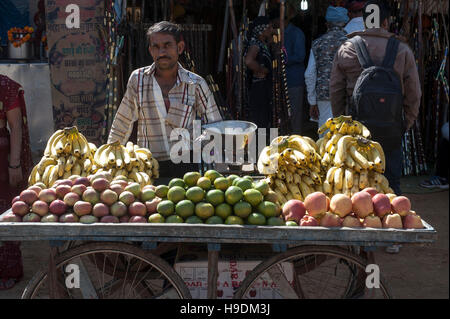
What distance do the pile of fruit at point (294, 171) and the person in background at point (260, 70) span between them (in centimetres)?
334

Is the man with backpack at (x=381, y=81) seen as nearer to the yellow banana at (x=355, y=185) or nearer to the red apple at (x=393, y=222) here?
the yellow banana at (x=355, y=185)

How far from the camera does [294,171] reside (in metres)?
3.29

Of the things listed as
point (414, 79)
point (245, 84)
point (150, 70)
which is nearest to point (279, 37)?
point (245, 84)

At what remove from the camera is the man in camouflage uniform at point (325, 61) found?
6.12 meters

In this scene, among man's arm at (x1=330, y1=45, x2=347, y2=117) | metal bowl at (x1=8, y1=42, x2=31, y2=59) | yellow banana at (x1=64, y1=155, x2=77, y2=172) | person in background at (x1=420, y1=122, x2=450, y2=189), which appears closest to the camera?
yellow banana at (x1=64, y1=155, x2=77, y2=172)

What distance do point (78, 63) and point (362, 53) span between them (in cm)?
331

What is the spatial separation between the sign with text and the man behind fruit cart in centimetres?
250

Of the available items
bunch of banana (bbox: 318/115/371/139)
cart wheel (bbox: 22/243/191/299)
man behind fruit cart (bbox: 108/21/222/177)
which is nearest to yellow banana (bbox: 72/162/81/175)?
man behind fruit cart (bbox: 108/21/222/177)

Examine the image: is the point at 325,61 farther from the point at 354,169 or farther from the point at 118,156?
the point at 118,156

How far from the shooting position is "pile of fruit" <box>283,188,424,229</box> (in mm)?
2793

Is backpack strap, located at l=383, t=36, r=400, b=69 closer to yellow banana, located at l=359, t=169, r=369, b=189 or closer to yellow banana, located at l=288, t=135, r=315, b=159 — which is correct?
yellow banana, located at l=288, t=135, r=315, b=159

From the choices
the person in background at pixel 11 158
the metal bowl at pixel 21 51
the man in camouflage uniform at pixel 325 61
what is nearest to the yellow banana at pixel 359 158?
the person in background at pixel 11 158

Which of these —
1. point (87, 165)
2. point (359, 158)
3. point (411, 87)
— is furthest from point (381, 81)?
point (87, 165)

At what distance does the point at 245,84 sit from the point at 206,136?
11.4 feet
